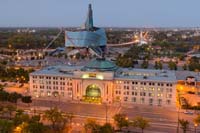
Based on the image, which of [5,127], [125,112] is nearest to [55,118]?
[5,127]

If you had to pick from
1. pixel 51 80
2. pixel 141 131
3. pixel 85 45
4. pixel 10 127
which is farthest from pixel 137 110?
pixel 85 45

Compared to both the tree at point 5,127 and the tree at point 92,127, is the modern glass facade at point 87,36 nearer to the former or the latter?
the tree at point 92,127

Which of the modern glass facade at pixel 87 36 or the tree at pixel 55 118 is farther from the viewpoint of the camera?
the modern glass facade at pixel 87 36

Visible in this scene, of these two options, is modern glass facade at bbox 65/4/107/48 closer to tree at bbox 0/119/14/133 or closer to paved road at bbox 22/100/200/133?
paved road at bbox 22/100/200/133

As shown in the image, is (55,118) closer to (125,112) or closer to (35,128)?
(35,128)

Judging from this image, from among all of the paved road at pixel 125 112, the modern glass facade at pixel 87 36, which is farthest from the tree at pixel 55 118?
Result: the modern glass facade at pixel 87 36

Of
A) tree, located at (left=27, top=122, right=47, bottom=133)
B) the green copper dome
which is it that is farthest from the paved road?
the green copper dome

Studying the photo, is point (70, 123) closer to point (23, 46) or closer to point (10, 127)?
point (10, 127)

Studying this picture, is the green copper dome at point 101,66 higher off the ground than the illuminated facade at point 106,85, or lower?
higher
